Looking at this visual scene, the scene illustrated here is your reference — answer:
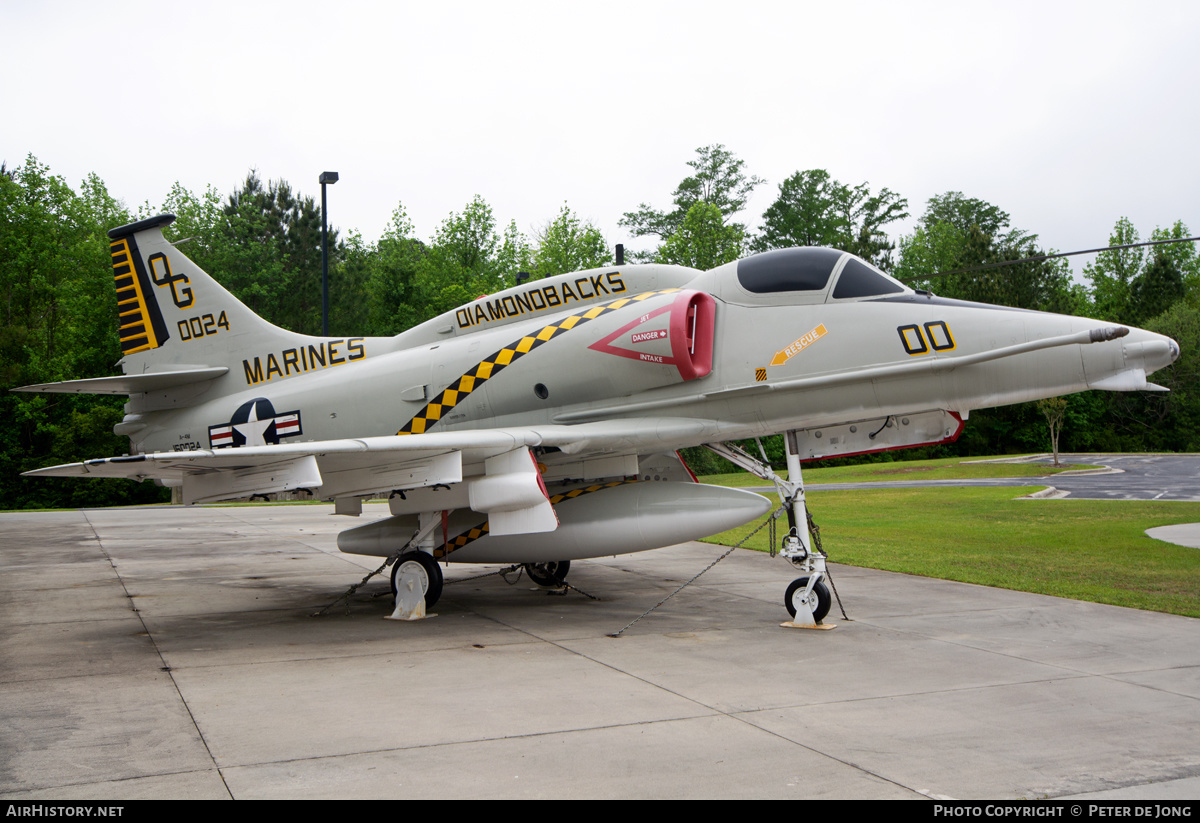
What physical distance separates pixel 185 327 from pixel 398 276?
36905mm

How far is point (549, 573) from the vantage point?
1120cm

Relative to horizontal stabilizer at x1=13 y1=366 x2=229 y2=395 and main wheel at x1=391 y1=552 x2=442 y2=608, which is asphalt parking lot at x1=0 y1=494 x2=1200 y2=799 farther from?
horizontal stabilizer at x1=13 y1=366 x2=229 y2=395

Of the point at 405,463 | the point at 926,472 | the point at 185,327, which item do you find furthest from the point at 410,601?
the point at 926,472

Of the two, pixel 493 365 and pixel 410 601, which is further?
pixel 493 365

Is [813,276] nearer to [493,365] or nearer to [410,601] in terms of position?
[493,365]

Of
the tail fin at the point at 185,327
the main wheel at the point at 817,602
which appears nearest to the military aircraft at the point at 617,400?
the main wheel at the point at 817,602

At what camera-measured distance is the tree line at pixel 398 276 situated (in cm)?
4294

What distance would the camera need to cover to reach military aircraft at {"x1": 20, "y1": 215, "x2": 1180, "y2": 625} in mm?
7926

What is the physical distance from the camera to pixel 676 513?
893 cm

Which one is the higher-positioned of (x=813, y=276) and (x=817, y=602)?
(x=813, y=276)

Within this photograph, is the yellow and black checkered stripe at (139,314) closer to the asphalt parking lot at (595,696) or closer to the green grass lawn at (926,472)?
the asphalt parking lot at (595,696)

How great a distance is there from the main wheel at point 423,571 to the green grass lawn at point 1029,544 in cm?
665
